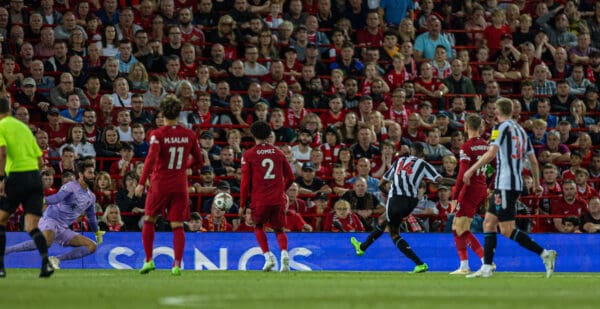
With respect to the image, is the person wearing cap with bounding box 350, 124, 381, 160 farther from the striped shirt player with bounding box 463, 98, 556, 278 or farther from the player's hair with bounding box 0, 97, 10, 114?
the player's hair with bounding box 0, 97, 10, 114

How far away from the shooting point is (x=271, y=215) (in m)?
16.2

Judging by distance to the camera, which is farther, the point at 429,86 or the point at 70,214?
the point at 429,86

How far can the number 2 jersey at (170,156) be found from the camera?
14180 mm

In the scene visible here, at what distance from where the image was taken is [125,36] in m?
23.0

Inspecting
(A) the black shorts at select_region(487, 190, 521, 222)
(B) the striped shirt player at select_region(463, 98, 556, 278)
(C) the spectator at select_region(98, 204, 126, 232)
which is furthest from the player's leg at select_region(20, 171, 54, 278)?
(C) the spectator at select_region(98, 204, 126, 232)

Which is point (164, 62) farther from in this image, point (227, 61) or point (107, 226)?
point (107, 226)

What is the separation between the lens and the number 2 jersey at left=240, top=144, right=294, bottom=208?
52.6ft

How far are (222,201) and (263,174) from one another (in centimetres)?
331

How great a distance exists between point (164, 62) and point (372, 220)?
17.2 feet

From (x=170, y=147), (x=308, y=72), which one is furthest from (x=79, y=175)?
(x=308, y=72)

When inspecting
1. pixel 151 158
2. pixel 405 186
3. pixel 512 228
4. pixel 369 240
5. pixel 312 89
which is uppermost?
pixel 312 89

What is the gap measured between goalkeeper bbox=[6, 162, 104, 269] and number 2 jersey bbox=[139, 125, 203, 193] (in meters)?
3.26

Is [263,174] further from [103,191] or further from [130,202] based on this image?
[103,191]

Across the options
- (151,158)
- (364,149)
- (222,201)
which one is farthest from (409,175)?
(364,149)
